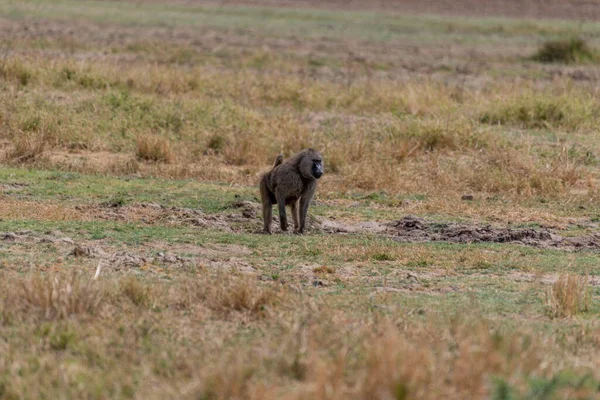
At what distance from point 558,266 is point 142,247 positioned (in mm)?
3758

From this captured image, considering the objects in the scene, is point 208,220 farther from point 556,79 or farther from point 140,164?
point 556,79

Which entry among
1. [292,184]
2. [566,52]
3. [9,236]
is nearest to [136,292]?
[9,236]

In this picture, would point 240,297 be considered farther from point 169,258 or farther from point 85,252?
point 85,252

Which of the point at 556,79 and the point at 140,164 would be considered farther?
the point at 556,79

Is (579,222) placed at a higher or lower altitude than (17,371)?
lower

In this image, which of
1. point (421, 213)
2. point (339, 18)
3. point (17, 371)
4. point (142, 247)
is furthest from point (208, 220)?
point (339, 18)

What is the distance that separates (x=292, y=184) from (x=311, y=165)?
0.28 m

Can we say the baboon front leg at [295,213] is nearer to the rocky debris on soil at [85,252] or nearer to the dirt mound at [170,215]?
the dirt mound at [170,215]

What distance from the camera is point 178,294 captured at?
7.59m

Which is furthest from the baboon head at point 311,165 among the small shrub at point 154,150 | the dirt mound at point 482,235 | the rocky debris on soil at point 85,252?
the small shrub at point 154,150

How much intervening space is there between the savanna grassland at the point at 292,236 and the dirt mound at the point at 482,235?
0.04 m

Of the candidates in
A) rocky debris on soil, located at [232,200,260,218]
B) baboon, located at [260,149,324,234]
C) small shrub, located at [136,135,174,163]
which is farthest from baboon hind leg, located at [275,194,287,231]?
small shrub, located at [136,135,174,163]

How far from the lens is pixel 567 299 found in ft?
26.0

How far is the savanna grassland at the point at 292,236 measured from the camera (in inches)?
233
